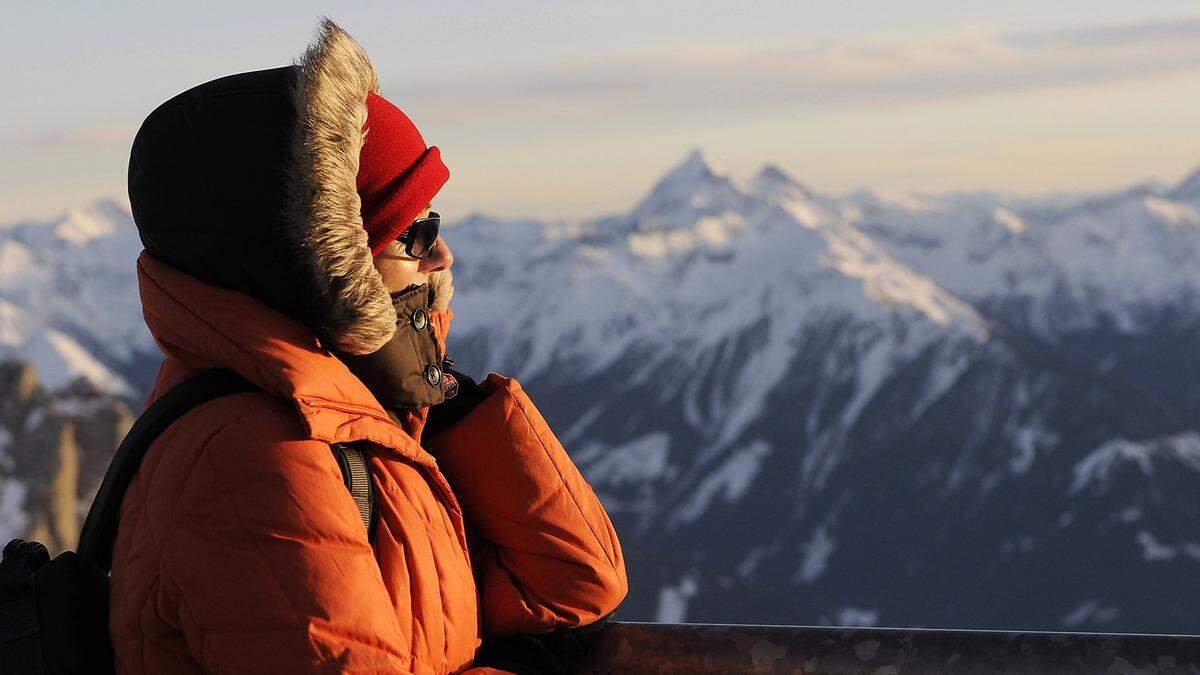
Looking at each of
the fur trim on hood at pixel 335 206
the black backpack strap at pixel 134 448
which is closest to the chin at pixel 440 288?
the fur trim on hood at pixel 335 206

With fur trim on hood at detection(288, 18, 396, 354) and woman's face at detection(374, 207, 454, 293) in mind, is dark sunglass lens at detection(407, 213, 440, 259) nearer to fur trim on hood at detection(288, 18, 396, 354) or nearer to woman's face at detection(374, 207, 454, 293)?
woman's face at detection(374, 207, 454, 293)

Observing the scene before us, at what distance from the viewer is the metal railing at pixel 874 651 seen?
3725 mm

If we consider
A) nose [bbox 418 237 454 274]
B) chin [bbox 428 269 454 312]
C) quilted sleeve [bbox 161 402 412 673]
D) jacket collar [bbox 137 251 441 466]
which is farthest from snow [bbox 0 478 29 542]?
quilted sleeve [bbox 161 402 412 673]

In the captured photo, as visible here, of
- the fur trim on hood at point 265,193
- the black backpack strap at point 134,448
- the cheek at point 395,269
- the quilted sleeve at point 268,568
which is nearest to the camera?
the quilted sleeve at point 268,568

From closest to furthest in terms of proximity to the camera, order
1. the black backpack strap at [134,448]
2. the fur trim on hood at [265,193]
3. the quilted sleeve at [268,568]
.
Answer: the quilted sleeve at [268,568] < the black backpack strap at [134,448] < the fur trim on hood at [265,193]

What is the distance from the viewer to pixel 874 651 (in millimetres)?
3941

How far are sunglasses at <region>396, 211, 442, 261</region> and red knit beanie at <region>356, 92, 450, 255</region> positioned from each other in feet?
0.27

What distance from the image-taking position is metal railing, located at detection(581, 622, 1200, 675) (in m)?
3.72

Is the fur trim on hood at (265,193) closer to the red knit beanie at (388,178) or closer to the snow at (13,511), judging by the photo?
the red knit beanie at (388,178)

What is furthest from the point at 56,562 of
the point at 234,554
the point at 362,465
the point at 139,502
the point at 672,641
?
the point at 672,641

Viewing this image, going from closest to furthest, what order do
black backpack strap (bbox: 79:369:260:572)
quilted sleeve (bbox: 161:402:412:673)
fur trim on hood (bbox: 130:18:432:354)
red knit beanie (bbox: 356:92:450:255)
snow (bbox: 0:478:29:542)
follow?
1. quilted sleeve (bbox: 161:402:412:673)
2. black backpack strap (bbox: 79:369:260:572)
3. fur trim on hood (bbox: 130:18:432:354)
4. red knit beanie (bbox: 356:92:450:255)
5. snow (bbox: 0:478:29:542)

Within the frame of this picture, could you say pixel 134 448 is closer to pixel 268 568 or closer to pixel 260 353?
pixel 260 353

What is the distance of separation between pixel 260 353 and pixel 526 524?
1096 mm

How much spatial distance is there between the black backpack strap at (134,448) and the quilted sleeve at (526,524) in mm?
954
